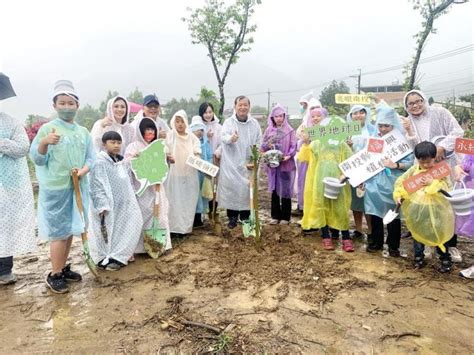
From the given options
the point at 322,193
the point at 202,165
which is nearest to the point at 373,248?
the point at 322,193

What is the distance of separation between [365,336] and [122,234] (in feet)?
8.15

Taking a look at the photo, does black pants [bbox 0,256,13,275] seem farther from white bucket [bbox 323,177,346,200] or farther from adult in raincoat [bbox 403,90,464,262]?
adult in raincoat [bbox 403,90,464,262]

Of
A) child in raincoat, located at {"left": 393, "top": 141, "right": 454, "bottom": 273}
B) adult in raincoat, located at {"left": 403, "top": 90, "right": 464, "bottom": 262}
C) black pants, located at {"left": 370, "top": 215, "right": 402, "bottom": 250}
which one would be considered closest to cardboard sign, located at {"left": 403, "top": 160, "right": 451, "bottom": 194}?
child in raincoat, located at {"left": 393, "top": 141, "right": 454, "bottom": 273}

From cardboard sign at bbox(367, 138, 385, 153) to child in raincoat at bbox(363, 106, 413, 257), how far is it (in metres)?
0.14

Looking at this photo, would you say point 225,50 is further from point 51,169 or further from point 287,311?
point 287,311

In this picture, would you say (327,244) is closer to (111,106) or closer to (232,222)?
(232,222)

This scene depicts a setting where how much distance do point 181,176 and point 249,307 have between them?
2.18 metres

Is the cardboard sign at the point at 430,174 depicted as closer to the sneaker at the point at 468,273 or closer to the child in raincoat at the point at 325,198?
the child in raincoat at the point at 325,198

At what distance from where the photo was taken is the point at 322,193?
13.5ft

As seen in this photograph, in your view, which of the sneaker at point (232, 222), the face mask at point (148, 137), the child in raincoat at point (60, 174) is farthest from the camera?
the sneaker at point (232, 222)

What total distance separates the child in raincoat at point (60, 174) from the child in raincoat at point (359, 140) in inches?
115

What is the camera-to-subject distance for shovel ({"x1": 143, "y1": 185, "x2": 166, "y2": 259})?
4059mm

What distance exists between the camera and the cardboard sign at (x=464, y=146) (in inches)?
135

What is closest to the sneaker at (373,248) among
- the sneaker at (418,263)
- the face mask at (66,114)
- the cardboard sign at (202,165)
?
the sneaker at (418,263)
